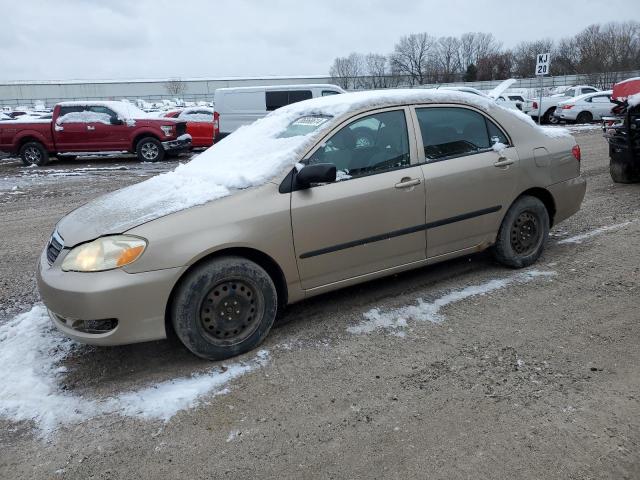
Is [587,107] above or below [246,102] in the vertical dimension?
below

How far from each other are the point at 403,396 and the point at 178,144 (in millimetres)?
13611

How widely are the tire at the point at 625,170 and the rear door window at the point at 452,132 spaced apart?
472cm

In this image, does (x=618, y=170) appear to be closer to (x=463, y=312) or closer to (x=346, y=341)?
(x=463, y=312)

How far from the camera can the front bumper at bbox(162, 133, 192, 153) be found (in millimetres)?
15109

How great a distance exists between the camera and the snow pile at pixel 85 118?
47.9 ft

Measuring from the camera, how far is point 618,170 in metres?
8.41

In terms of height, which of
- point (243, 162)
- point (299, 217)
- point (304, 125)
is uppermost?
point (304, 125)

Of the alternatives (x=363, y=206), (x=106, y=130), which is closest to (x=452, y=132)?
(x=363, y=206)

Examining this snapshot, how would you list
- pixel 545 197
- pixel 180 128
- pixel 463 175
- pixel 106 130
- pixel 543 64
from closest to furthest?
pixel 463 175 → pixel 545 197 → pixel 106 130 → pixel 180 128 → pixel 543 64

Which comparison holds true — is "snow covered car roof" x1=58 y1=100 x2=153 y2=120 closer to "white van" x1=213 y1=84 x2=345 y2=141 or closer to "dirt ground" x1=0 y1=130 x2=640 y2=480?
"white van" x1=213 y1=84 x2=345 y2=141

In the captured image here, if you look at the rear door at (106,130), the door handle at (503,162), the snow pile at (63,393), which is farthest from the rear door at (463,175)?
the rear door at (106,130)

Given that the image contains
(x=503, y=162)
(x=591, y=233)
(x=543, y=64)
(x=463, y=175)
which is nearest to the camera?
(x=463, y=175)

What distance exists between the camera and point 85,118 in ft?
48.2

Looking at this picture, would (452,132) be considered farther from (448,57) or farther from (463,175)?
(448,57)
